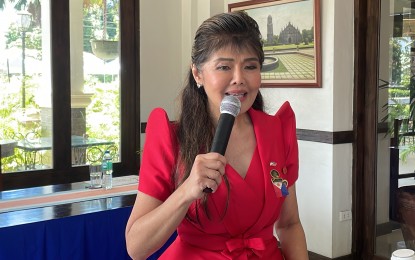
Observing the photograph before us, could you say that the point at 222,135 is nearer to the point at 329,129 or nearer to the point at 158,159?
the point at 158,159

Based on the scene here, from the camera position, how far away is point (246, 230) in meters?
1.16

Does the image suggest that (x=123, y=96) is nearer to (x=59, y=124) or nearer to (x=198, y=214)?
(x=59, y=124)

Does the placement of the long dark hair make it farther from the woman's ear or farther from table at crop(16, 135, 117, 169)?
table at crop(16, 135, 117, 169)

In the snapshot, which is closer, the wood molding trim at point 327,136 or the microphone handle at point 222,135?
the microphone handle at point 222,135

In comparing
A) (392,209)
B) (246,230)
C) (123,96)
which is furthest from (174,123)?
(123,96)

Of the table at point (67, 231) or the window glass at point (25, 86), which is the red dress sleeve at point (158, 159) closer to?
the table at point (67, 231)

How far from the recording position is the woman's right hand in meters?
0.94

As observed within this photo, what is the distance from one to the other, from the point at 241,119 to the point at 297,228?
0.31 metres

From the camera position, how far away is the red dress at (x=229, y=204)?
1126 mm

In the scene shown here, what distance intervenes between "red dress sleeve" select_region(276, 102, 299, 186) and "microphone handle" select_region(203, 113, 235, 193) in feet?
0.98

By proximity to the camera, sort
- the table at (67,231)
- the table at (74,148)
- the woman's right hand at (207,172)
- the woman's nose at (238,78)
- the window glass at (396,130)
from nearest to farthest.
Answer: the woman's right hand at (207,172) → the woman's nose at (238,78) → the table at (67,231) → the window glass at (396,130) → the table at (74,148)

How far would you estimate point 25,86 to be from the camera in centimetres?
462

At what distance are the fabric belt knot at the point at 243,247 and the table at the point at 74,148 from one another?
3.91m

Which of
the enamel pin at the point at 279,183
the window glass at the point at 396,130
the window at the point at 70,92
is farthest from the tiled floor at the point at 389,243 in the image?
the enamel pin at the point at 279,183
